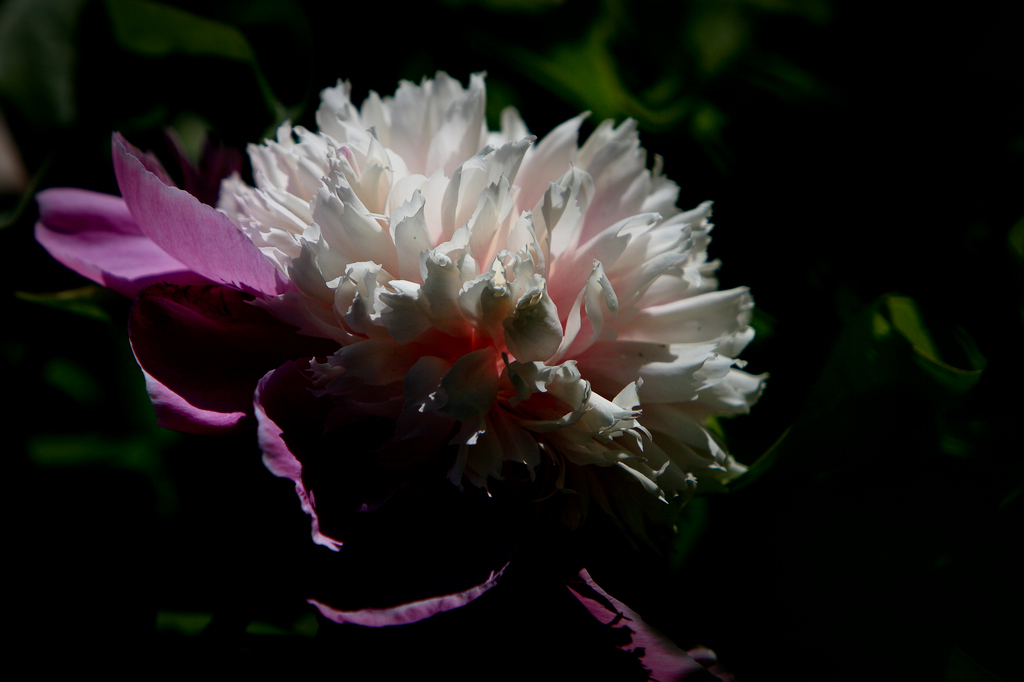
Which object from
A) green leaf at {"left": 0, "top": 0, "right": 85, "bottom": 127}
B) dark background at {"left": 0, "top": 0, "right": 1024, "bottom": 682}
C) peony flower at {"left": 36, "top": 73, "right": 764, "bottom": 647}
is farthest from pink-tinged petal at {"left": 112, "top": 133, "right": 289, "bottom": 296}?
green leaf at {"left": 0, "top": 0, "right": 85, "bottom": 127}

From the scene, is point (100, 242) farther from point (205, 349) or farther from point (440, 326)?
point (440, 326)

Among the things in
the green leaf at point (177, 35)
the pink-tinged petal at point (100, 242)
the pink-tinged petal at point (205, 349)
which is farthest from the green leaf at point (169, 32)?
the pink-tinged petal at point (205, 349)

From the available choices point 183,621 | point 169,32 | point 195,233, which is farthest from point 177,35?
point 183,621

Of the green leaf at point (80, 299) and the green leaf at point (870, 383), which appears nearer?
the green leaf at point (870, 383)

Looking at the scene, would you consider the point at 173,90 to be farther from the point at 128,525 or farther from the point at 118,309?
the point at 128,525

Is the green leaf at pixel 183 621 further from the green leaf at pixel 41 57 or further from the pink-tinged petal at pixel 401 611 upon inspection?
the green leaf at pixel 41 57

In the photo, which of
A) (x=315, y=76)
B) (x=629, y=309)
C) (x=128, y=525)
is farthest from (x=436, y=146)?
(x=128, y=525)
